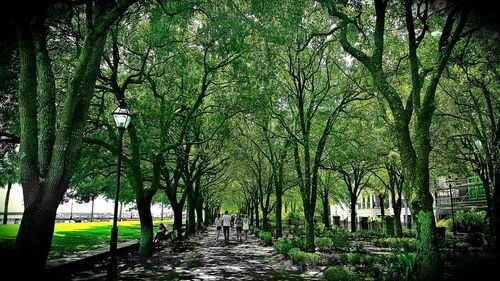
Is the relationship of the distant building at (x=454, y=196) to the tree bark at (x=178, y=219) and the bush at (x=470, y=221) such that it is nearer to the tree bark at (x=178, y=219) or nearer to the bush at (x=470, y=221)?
the bush at (x=470, y=221)

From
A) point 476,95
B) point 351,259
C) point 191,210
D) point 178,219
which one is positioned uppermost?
point 476,95

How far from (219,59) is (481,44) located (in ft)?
35.8

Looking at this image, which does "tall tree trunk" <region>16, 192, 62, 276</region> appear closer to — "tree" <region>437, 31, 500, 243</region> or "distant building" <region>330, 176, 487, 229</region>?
"tree" <region>437, 31, 500, 243</region>

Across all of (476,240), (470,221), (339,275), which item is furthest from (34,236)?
(470,221)

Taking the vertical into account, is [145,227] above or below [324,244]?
above

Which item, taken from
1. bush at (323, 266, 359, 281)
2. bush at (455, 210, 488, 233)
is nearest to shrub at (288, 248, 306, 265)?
bush at (323, 266, 359, 281)

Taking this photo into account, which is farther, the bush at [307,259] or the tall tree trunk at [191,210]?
the tall tree trunk at [191,210]

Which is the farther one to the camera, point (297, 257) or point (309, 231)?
point (309, 231)

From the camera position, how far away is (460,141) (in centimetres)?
2175

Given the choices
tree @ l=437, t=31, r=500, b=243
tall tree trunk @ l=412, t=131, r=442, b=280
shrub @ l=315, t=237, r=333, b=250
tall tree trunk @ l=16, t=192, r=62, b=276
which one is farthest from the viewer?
shrub @ l=315, t=237, r=333, b=250

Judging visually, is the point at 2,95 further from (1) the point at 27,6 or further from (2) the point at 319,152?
(2) the point at 319,152

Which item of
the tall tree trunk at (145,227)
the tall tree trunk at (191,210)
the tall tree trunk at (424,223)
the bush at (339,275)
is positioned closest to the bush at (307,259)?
the bush at (339,275)

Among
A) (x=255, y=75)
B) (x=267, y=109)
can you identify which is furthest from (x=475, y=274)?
(x=267, y=109)

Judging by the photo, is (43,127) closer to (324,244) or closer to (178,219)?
(324,244)
